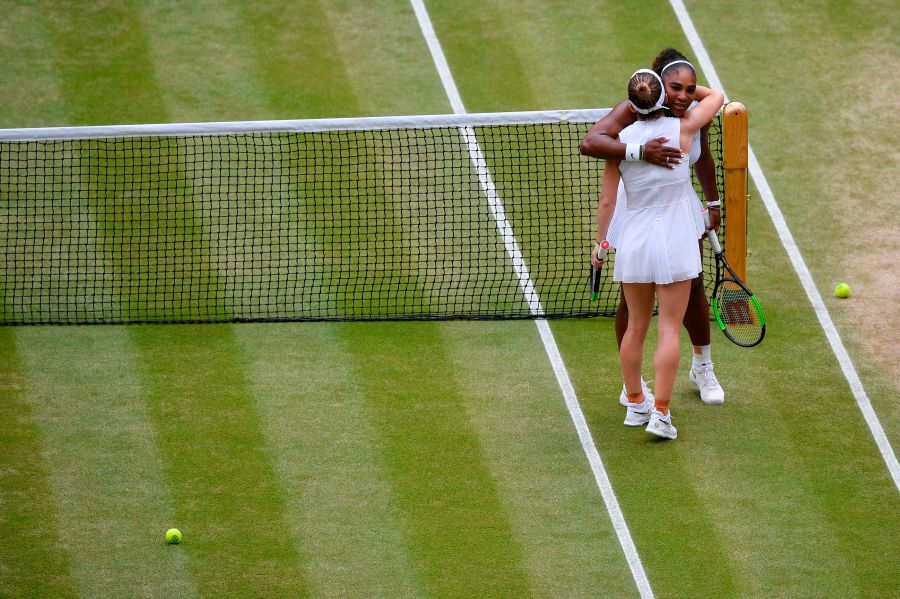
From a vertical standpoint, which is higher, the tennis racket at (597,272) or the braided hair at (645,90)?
the braided hair at (645,90)

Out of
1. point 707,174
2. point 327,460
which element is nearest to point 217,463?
point 327,460

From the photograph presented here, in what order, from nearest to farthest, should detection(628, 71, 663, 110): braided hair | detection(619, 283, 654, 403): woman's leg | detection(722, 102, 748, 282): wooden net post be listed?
detection(628, 71, 663, 110): braided hair → detection(619, 283, 654, 403): woman's leg → detection(722, 102, 748, 282): wooden net post

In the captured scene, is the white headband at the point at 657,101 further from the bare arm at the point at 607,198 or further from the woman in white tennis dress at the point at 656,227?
the bare arm at the point at 607,198

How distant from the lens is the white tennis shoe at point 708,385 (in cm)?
914

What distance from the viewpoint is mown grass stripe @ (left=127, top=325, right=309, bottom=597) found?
764 cm

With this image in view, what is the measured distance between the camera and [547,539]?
786 cm

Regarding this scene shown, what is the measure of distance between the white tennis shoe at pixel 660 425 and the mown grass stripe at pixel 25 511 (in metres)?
3.81

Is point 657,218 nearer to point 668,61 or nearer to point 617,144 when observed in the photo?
point 617,144

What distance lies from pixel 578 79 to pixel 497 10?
5.62 ft

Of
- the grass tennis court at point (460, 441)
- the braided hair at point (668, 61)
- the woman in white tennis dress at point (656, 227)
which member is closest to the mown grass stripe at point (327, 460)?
the grass tennis court at point (460, 441)

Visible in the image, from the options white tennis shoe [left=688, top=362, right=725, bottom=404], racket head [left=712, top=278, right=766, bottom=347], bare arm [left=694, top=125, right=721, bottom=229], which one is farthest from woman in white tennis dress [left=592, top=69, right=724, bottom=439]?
racket head [left=712, top=278, right=766, bottom=347]

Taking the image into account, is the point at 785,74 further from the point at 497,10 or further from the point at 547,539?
the point at 547,539

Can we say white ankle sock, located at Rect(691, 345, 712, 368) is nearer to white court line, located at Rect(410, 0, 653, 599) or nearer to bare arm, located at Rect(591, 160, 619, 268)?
white court line, located at Rect(410, 0, 653, 599)

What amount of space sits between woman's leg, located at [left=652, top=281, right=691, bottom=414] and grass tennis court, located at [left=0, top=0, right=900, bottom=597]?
0.59 m
